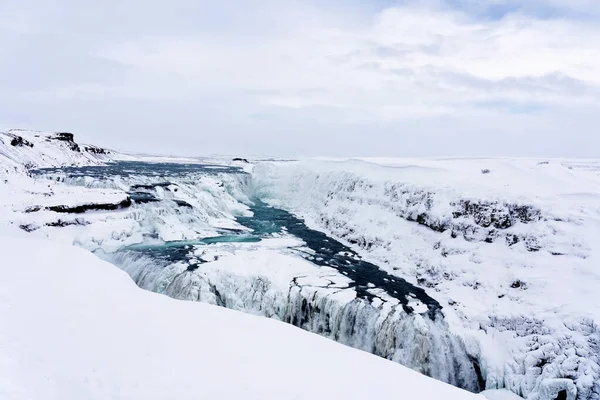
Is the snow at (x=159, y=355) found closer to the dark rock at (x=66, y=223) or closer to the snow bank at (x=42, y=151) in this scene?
the dark rock at (x=66, y=223)

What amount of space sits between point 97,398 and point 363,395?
13.4 ft

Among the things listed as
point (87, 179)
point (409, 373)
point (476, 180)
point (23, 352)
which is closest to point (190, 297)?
point (23, 352)

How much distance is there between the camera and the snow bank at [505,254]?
33.8ft

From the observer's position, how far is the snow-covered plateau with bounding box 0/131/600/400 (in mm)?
6984

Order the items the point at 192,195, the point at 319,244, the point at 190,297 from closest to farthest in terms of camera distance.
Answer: the point at 190,297
the point at 319,244
the point at 192,195

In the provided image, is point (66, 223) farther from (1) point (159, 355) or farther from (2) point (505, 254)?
(2) point (505, 254)

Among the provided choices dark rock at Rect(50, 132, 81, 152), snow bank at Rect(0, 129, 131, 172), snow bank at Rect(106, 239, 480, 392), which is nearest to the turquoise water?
snow bank at Rect(106, 239, 480, 392)

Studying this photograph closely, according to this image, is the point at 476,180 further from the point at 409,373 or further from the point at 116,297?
the point at 116,297

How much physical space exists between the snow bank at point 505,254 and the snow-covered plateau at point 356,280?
0.19ft

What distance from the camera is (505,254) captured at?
14430mm

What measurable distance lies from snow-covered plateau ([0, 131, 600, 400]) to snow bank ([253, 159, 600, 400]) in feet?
0.19

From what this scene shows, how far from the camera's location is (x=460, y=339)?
38.5 ft

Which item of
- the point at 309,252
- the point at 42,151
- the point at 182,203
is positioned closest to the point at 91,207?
the point at 182,203

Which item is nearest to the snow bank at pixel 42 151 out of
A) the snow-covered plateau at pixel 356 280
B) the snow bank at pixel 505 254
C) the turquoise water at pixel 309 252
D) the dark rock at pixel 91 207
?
the snow-covered plateau at pixel 356 280
